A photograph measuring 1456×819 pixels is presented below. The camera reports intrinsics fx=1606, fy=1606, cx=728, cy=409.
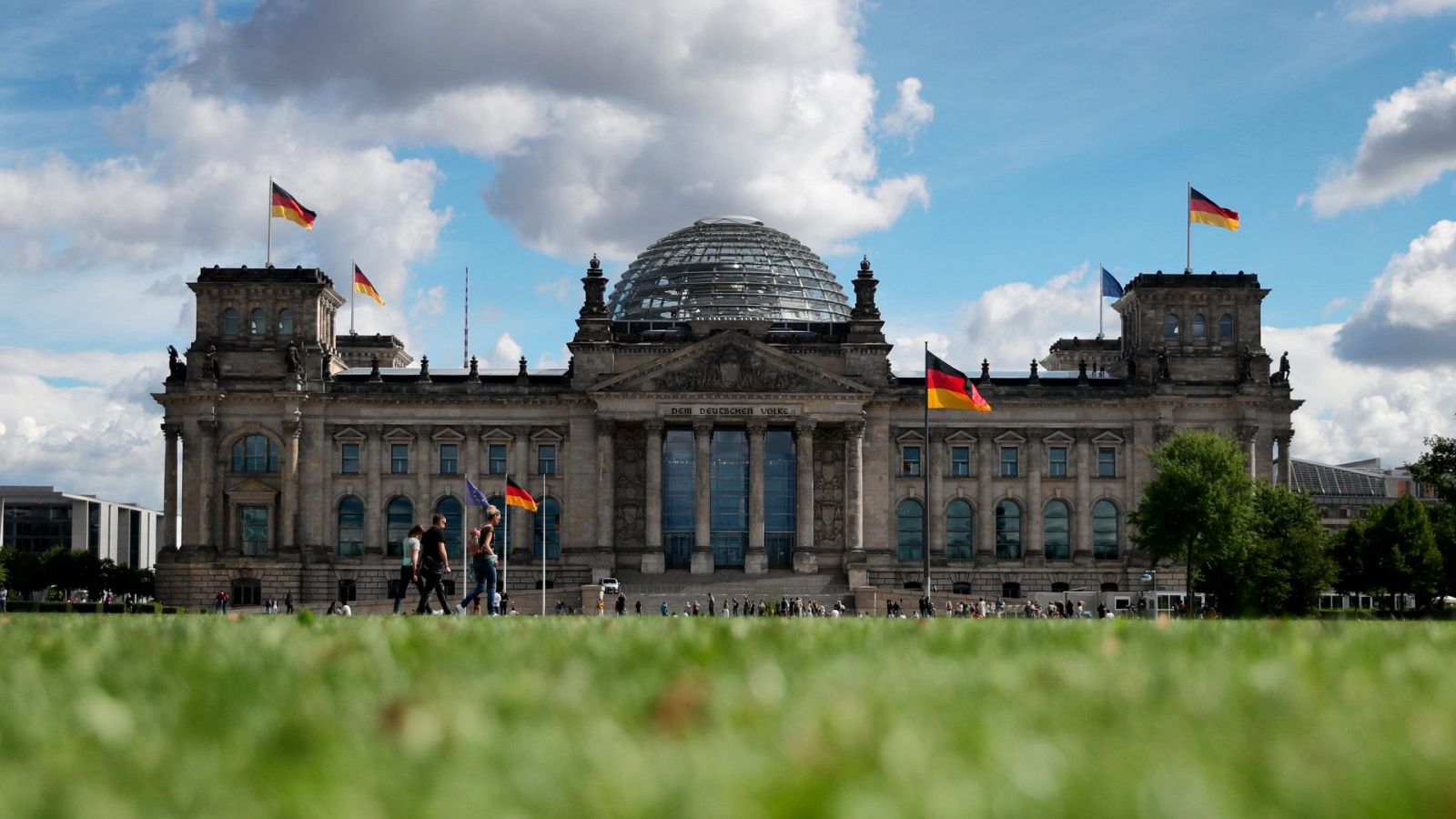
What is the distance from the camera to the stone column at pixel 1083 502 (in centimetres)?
10319

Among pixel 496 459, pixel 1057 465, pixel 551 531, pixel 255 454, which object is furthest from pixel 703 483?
pixel 255 454

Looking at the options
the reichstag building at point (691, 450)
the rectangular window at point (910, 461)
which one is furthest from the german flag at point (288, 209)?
the rectangular window at point (910, 461)

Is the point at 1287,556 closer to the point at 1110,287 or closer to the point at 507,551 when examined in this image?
the point at 1110,287

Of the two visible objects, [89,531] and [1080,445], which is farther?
[89,531]

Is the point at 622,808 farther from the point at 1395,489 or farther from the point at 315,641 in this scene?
the point at 1395,489

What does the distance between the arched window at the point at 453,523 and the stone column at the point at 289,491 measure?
8.88m

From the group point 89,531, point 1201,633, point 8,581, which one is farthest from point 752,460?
point 89,531

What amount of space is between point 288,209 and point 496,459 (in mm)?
20298

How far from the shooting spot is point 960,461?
104188 mm

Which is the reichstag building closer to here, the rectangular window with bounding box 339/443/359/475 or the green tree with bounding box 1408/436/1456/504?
the rectangular window with bounding box 339/443/359/475

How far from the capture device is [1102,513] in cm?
10419

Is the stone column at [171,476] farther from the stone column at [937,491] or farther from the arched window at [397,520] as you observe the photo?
the stone column at [937,491]

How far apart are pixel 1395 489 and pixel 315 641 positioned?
16479 centimetres

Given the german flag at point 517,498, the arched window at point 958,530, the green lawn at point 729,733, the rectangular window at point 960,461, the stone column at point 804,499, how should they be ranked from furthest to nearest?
the rectangular window at point 960,461 < the arched window at point 958,530 < the stone column at point 804,499 < the german flag at point 517,498 < the green lawn at point 729,733
